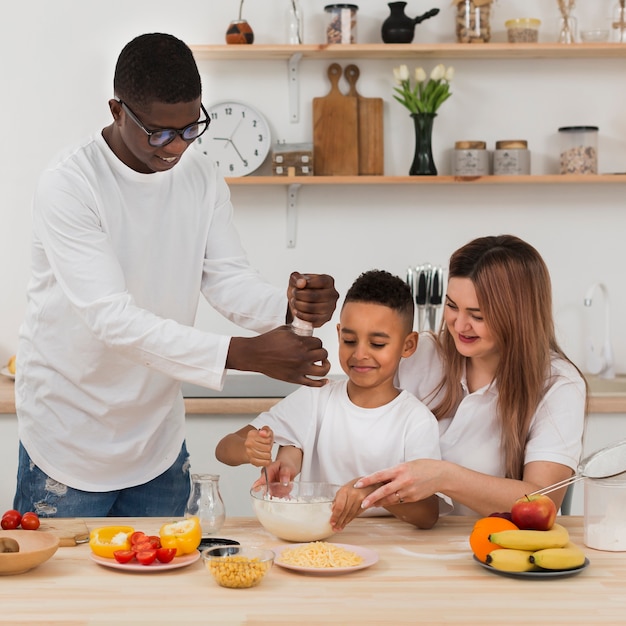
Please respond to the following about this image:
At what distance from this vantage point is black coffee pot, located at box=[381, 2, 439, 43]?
11.2ft

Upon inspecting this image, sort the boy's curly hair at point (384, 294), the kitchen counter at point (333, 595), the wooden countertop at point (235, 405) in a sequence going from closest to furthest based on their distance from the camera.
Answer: the kitchen counter at point (333, 595) < the boy's curly hair at point (384, 294) < the wooden countertop at point (235, 405)

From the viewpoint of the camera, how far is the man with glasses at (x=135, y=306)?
1.72m

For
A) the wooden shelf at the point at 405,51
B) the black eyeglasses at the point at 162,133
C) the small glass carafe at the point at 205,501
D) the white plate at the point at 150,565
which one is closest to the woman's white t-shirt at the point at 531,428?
the small glass carafe at the point at 205,501

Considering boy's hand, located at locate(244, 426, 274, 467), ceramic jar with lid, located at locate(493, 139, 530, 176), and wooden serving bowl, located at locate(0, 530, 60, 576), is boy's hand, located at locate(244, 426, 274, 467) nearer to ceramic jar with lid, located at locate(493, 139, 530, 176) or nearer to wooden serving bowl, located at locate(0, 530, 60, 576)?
wooden serving bowl, located at locate(0, 530, 60, 576)

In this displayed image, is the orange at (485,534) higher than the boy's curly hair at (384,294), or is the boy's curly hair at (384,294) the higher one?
the boy's curly hair at (384,294)

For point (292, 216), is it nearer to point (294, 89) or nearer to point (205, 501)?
point (294, 89)

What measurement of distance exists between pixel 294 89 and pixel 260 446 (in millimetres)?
2069

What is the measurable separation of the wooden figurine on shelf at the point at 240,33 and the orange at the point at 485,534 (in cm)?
230

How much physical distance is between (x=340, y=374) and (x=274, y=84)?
3.55ft

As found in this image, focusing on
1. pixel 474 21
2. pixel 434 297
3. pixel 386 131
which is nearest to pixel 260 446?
pixel 434 297

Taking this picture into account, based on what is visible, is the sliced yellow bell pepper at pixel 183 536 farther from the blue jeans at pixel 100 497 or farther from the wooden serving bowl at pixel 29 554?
the blue jeans at pixel 100 497

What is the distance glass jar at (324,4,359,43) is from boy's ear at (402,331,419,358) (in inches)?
67.3

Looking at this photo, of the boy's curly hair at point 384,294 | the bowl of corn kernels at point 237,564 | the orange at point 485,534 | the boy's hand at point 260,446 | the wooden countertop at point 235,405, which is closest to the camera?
the bowl of corn kernels at point 237,564

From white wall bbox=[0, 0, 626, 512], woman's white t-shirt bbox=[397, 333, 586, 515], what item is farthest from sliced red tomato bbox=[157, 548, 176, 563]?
white wall bbox=[0, 0, 626, 512]
